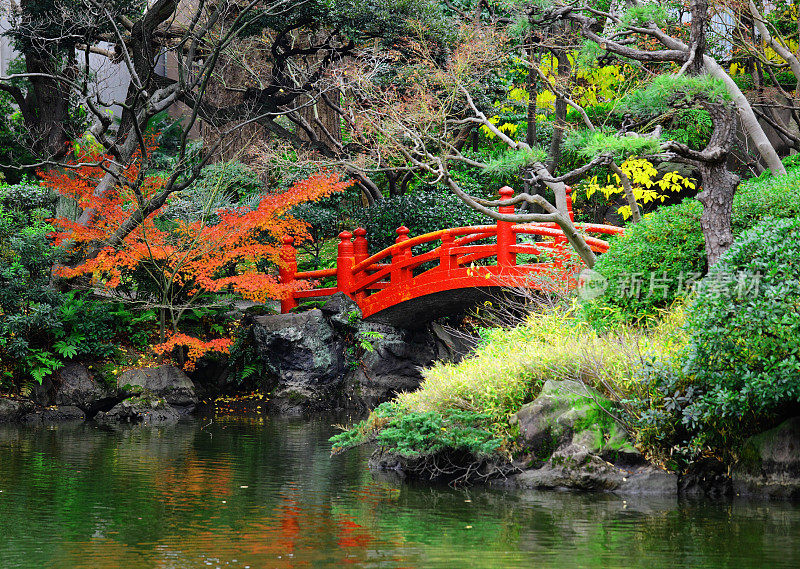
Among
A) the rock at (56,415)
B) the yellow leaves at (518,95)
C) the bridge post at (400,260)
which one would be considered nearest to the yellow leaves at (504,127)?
the yellow leaves at (518,95)

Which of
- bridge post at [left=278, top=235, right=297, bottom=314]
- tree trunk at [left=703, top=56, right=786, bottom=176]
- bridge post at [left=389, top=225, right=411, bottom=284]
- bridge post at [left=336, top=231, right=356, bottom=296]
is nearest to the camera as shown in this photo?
tree trunk at [left=703, top=56, right=786, bottom=176]

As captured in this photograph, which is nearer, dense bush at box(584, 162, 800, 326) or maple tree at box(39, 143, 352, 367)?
dense bush at box(584, 162, 800, 326)

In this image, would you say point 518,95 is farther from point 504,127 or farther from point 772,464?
point 772,464

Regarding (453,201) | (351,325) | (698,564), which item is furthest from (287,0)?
(698,564)

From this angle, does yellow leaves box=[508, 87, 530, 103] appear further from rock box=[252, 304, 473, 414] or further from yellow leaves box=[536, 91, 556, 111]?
rock box=[252, 304, 473, 414]

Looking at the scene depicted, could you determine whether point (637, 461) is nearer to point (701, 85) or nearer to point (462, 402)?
point (462, 402)

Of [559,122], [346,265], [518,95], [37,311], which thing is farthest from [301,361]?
[518,95]

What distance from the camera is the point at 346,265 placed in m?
17.8

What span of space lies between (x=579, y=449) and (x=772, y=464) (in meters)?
1.70

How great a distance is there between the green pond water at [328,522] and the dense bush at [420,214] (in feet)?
27.6

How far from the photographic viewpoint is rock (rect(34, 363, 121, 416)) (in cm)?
1529

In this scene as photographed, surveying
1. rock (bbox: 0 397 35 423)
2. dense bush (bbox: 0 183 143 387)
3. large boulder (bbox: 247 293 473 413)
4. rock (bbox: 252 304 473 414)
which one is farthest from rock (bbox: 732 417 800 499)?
rock (bbox: 0 397 35 423)

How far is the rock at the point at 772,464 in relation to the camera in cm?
770


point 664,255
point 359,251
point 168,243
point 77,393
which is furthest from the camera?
point 359,251
